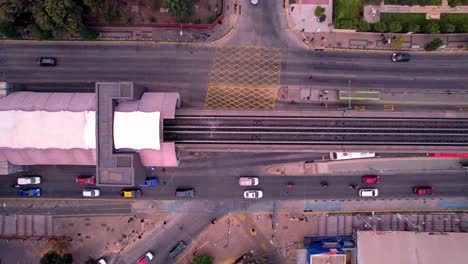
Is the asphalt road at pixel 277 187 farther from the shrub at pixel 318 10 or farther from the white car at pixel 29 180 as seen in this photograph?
the shrub at pixel 318 10

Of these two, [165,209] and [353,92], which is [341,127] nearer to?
[353,92]

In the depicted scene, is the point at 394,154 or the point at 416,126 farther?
the point at 394,154

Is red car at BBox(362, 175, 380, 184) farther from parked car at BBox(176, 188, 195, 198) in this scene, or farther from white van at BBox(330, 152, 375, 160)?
parked car at BBox(176, 188, 195, 198)

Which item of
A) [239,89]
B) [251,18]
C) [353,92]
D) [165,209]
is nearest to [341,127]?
[353,92]

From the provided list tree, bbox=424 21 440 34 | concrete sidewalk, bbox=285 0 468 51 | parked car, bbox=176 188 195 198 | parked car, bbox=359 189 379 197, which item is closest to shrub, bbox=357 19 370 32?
concrete sidewalk, bbox=285 0 468 51

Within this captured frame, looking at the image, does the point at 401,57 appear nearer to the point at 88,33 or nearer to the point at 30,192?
the point at 88,33

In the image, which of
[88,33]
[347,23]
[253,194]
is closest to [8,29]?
[88,33]
